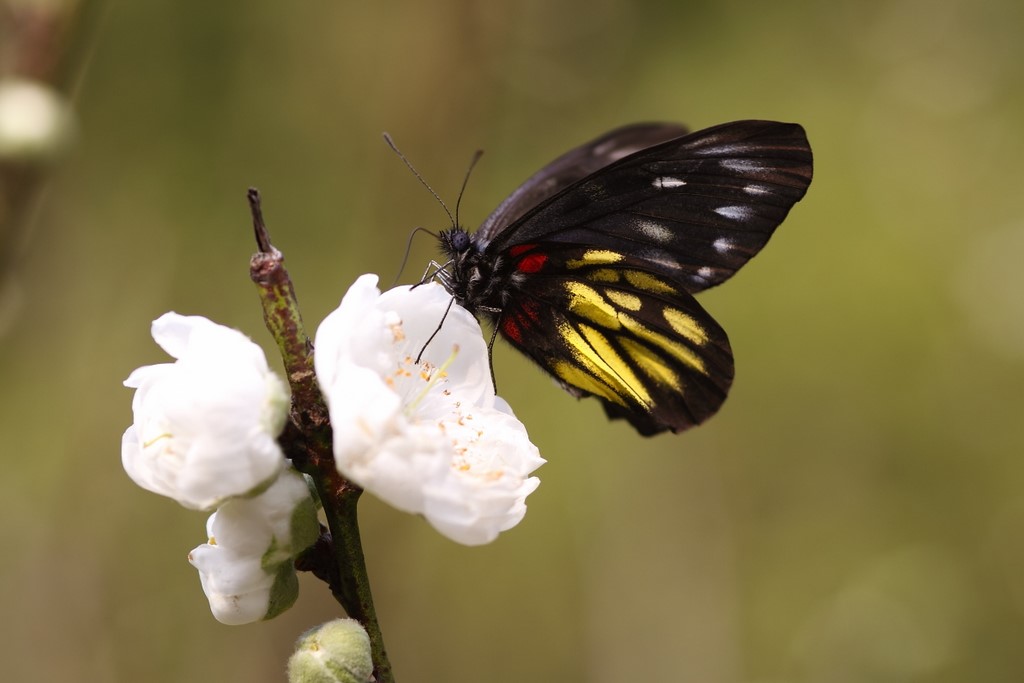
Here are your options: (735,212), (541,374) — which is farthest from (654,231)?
(541,374)

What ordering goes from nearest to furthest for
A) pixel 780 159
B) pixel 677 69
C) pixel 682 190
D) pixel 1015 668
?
pixel 780 159, pixel 682 190, pixel 1015 668, pixel 677 69

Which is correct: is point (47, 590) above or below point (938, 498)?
above

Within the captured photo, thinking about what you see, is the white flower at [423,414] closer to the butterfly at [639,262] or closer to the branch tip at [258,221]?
the branch tip at [258,221]

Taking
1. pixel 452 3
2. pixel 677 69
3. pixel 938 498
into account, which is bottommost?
pixel 938 498

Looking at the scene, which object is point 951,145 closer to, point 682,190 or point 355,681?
point 682,190

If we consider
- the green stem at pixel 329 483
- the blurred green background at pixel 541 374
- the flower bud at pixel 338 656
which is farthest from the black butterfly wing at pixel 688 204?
the blurred green background at pixel 541 374

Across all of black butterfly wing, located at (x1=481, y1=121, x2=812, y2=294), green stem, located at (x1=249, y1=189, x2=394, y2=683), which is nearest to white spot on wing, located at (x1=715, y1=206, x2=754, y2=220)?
black butterfly wing, located at (x1=481, y1=121, x2=812, y2=294)

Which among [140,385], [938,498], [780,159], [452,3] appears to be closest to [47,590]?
[140,385]
